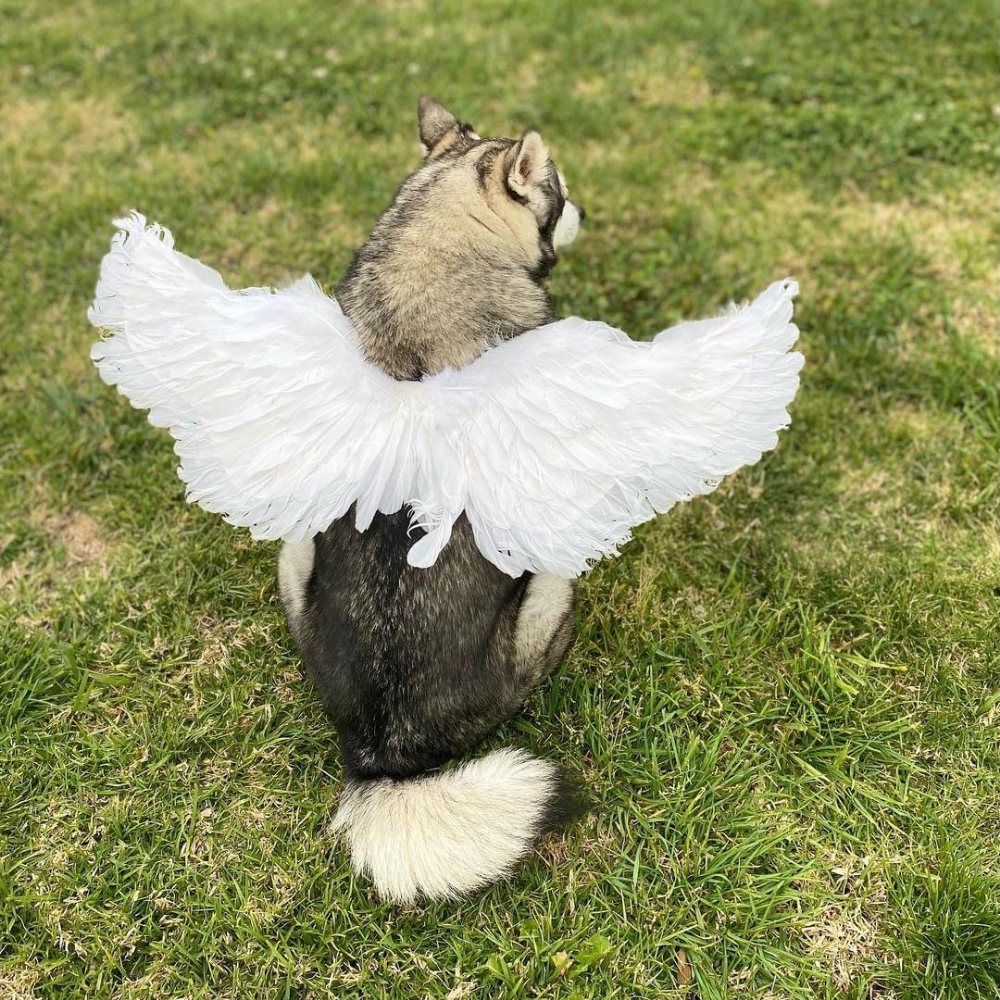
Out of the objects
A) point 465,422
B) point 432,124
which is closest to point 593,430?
point 465,422

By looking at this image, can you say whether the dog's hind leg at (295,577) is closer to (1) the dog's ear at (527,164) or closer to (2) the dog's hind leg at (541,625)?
(2) the dog's hind leg at (541,625)

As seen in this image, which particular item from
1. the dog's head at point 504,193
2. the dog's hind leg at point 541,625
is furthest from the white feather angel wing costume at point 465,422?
the dog's head at point 504,193

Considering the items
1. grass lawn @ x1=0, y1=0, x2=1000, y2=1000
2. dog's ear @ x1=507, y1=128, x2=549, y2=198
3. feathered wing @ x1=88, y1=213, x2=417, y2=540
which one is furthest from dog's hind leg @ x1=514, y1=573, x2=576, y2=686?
dog's ear @ x1=507, y1=128, x2=549, y2=198

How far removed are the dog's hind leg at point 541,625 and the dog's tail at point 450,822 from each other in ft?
0.99

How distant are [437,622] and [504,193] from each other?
132cm

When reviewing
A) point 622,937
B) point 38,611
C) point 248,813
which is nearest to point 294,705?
point 248,813

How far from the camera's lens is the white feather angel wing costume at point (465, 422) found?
207 cm

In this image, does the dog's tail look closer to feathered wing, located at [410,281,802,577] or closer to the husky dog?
the husky dog

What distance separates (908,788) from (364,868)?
1566 mm

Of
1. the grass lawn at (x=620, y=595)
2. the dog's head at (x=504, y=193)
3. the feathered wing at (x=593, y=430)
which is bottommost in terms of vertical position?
the grass lawn at (x=620, y=595)

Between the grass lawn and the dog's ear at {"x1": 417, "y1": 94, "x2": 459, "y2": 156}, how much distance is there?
1065 millimetres

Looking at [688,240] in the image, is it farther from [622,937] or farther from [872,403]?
[622,937]

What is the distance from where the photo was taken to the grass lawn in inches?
85.7

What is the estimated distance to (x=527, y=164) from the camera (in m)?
2.48
